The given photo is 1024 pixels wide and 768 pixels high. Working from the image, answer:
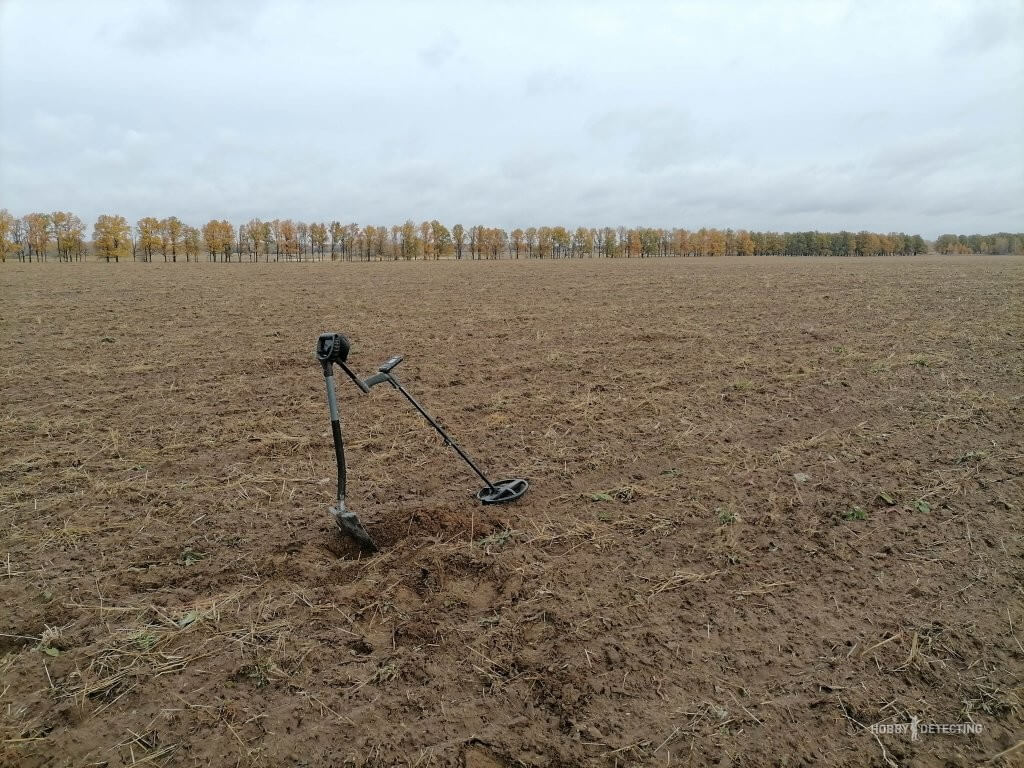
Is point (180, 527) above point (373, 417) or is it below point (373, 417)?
below

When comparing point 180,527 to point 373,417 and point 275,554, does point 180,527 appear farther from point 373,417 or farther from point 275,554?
point 373,417

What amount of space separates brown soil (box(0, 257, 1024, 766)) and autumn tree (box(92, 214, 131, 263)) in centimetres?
10822

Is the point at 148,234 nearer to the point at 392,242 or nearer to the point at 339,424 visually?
the point at 392,242

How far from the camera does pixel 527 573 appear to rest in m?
3.76

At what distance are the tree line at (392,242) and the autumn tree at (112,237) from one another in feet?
0.58

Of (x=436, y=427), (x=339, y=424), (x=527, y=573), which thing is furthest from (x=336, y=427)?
(x=527, y=573)

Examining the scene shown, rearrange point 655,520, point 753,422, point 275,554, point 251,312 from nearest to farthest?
point 275,554
point 655,520
point 753,422
point 251,312

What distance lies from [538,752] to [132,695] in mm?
2209

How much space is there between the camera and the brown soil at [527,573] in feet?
8.63

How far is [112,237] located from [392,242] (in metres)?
52.3

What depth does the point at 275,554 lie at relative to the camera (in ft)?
13.4

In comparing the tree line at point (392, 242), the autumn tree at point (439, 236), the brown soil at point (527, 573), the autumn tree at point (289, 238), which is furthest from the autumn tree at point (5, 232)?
the brown soil at point (527, 573)

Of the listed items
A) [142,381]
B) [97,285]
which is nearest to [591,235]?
[97,285]

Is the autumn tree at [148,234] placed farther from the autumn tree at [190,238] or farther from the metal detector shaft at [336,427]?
the metal detector shaft at [336,427]
